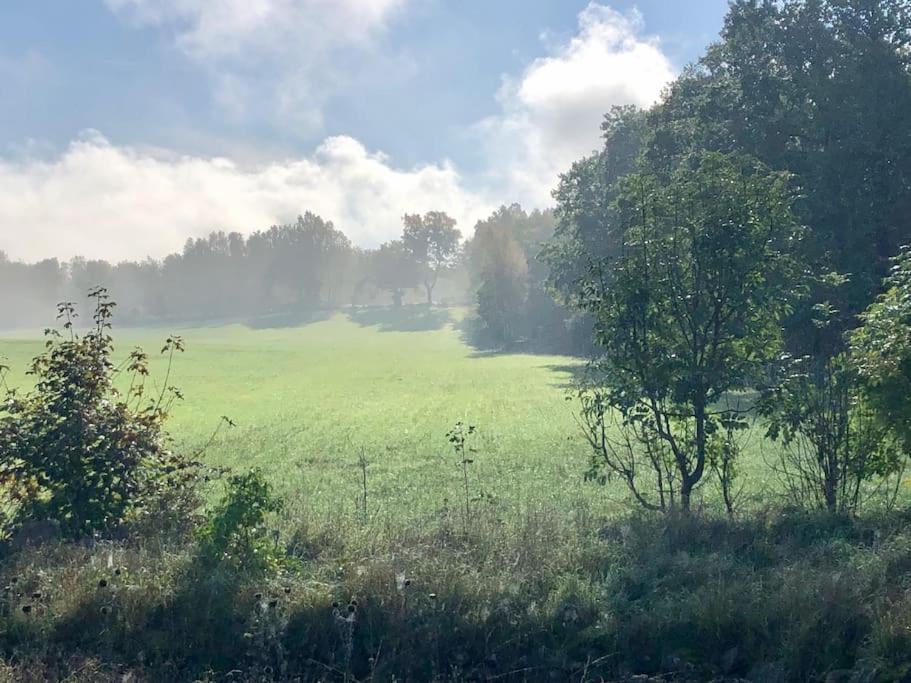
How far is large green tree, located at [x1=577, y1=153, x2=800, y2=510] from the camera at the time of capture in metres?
8.48

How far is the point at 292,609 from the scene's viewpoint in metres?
5.80

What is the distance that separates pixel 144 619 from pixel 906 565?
703 cm

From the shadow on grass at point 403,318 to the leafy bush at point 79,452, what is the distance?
Answer: 101350 mm

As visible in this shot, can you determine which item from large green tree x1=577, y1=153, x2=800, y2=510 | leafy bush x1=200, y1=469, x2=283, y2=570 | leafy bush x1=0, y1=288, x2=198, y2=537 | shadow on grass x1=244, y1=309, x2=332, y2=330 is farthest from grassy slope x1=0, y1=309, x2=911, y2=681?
shadow on grass x1=244, y1=309, x2=332, y2=330

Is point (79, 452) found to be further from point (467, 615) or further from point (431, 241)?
point (431, 241)

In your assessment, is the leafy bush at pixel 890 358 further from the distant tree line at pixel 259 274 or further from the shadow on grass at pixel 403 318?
the distant tree line at pixel 259 274

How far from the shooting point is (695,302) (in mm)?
8680

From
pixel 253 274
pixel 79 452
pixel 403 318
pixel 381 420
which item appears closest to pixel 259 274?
pixel 253 274

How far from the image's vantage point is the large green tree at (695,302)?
8477 millimetres

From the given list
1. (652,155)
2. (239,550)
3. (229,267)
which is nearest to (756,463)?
(239,550)

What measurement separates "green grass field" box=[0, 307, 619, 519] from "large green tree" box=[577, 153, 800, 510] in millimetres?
2433

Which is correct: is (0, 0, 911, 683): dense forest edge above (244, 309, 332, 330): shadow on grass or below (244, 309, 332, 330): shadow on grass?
below

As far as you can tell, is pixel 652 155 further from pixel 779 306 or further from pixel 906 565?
pixel 906 565

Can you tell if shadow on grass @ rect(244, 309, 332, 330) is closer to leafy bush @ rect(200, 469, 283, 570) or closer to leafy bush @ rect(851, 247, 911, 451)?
leafy bush @ rect(200, 469, 283, 570)
